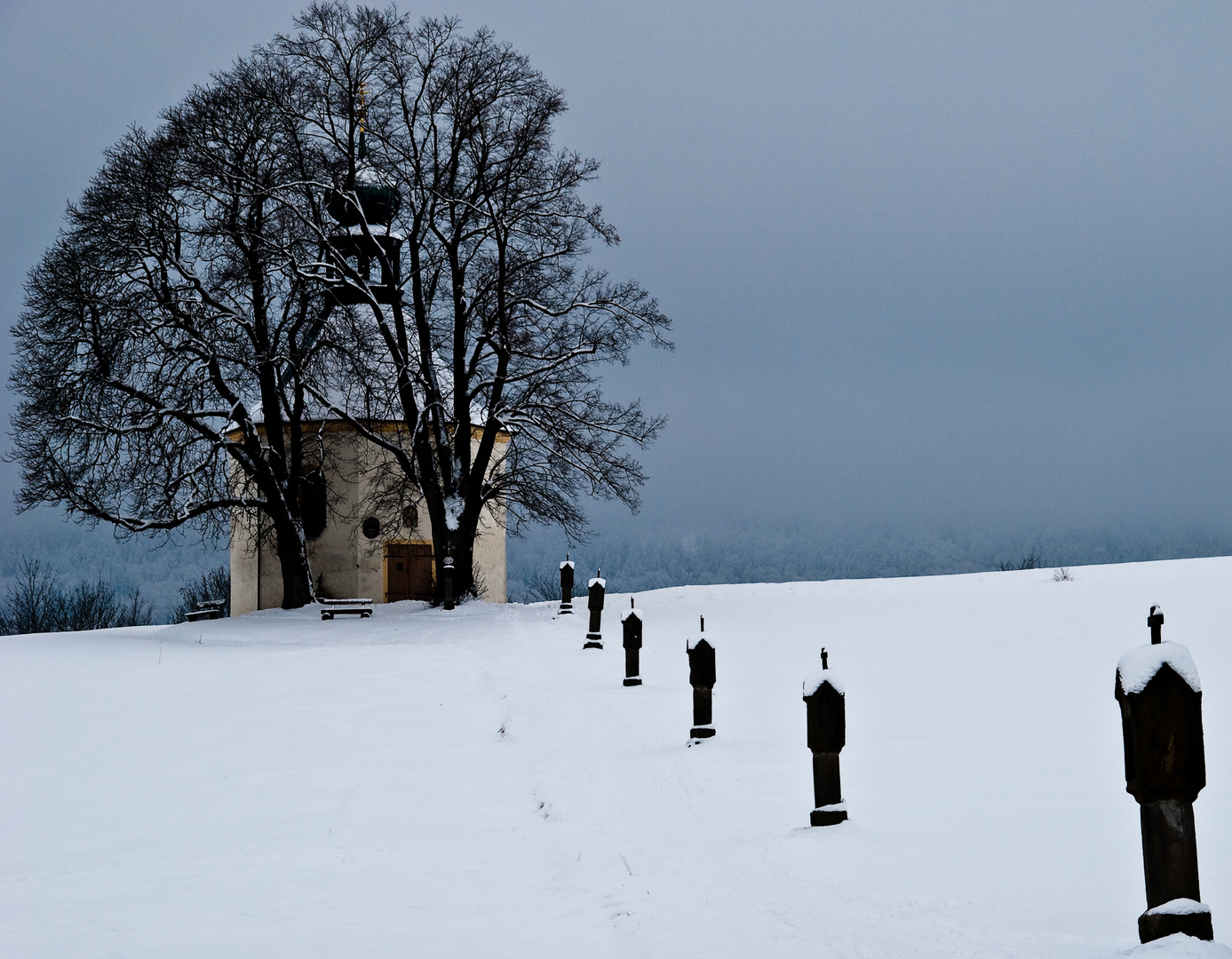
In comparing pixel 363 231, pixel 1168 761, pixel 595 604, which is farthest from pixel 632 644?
pixel 363 231

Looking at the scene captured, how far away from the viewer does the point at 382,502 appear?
87.6 ft

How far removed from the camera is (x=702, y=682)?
915cm

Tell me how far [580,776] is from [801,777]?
169 centimetres

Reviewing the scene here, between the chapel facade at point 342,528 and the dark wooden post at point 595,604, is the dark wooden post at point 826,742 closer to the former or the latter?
the dark wooden post at point 595,604

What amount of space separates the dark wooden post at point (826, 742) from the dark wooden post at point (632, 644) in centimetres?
598

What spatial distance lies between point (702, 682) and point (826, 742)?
2.83 m

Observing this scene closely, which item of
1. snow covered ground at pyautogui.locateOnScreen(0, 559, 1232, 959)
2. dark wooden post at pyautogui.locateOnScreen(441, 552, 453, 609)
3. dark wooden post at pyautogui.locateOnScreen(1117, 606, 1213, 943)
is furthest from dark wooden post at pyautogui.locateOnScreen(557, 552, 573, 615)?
dark wooden post at pyautogui.locateOnScreen(1117, 606, 1213, 943)

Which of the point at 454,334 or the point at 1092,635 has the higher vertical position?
the point at 454,334

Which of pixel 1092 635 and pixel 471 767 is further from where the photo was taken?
pixel 1092 635

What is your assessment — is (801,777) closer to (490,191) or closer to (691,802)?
(691,802)

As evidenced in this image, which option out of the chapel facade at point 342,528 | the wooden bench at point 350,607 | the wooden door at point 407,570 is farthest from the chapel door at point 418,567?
the wooden bench at point 350,607

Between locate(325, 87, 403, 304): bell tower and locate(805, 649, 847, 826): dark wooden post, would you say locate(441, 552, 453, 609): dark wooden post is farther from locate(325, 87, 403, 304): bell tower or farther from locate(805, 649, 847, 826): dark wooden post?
locate(805, 649, 847, 826): dark wooden post

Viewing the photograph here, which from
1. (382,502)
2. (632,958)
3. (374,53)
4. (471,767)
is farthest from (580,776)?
(374,53)

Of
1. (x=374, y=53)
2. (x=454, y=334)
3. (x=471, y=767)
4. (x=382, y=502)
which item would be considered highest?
(x=374, y=53)
